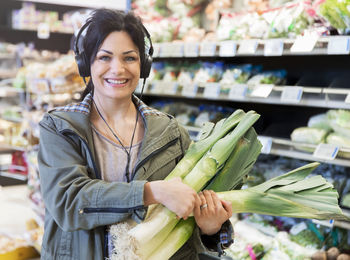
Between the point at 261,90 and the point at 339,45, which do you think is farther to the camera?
the point at 261,90

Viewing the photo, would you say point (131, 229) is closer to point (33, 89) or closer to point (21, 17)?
point (33, 89)

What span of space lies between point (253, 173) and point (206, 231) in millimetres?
1725

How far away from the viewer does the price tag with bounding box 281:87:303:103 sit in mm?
2369

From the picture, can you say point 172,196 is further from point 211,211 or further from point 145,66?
point 145,66

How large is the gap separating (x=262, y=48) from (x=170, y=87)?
93cm

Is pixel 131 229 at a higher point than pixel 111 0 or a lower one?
lower

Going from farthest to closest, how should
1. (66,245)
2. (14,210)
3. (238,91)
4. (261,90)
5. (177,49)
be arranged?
1. (14,210)
2. (177,49)
3. (238,91)
4. (261,90)
5. (66,245)

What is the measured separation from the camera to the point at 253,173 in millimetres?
2953

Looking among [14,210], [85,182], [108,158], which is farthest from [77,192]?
[14,210]

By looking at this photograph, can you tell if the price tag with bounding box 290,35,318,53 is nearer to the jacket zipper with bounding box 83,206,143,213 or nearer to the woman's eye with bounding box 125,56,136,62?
the woman's eye with bounding box 125,56,136,62

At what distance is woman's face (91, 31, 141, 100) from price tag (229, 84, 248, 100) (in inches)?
56.6

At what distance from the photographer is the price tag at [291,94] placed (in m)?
2.37

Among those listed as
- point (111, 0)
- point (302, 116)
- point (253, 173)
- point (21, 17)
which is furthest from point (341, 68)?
point (21, 17)

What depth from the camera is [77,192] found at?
1.16 meters
